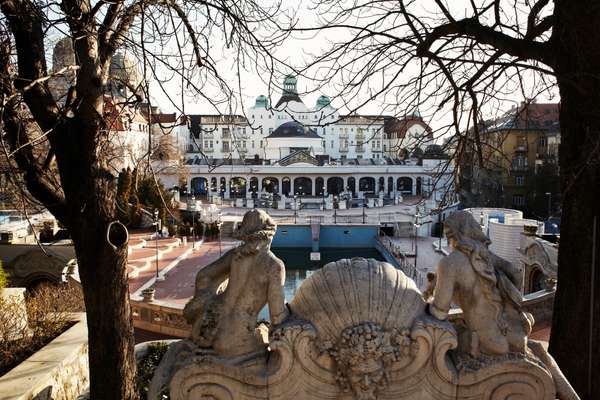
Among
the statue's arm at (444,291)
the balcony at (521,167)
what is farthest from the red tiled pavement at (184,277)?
the balcony at (521,167)

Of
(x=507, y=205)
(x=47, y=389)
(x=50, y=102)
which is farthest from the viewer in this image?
(x=507, y=205)

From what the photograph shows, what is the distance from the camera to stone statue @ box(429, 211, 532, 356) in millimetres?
3750

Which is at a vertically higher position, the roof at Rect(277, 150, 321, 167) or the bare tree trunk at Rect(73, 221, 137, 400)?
the roof at Rect(277, 150, 321, 167)

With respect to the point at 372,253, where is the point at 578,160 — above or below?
above

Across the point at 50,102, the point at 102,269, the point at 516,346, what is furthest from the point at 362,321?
the point at 50,102

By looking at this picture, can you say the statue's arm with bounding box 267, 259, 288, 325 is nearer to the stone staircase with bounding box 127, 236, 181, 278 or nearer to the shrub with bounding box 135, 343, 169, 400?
the shrub with bounding box 135, 343, 169, 400

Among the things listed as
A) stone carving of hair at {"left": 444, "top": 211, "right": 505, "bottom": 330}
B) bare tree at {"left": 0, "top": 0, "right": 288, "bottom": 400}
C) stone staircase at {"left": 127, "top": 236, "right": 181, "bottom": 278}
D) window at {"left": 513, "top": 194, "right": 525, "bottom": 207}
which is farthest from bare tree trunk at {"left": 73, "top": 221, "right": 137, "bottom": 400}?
window at {"left": 513, "top": 194, "right": 525, "bottom": 207}

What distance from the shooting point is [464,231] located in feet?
12.6

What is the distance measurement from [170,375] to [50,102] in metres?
2.75

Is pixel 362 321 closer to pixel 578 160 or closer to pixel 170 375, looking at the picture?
pixel 170 375

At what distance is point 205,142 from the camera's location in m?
79.8

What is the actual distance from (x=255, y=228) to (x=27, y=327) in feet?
16.4

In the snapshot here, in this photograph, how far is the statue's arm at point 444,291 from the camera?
374cm

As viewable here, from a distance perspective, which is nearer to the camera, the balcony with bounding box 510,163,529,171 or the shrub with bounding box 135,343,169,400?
the shrub with bounding box 135,343,169,400
